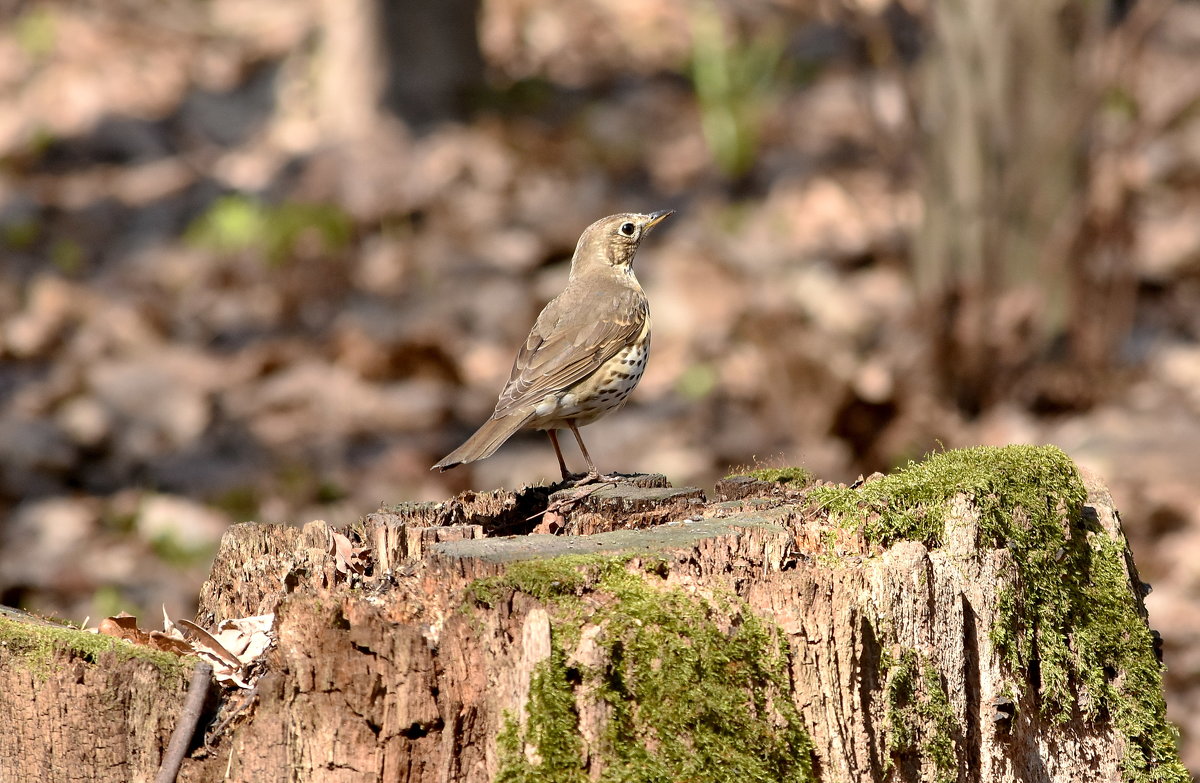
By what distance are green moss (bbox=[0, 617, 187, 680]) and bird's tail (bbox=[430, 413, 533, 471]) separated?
133cm

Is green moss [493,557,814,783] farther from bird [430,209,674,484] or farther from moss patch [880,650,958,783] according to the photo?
bird [430,209,674,484]

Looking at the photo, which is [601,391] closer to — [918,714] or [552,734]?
[918,714]

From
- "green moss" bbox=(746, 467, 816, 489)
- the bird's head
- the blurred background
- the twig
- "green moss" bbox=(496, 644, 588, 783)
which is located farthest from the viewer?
the blurred background

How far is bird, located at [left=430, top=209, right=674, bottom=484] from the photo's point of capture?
455 cm

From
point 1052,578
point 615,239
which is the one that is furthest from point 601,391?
point 1052,578

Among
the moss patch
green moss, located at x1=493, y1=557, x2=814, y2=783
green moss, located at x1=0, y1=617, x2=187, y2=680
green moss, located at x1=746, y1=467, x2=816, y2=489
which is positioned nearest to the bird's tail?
green moss, located at x1=746, y1=467, x2=816, y2=489

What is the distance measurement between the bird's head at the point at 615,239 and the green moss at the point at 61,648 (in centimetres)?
298

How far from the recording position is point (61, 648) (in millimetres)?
2672

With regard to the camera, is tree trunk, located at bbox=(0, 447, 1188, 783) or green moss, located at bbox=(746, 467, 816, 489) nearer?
tree trunk, located at bbox=(0, 447, 1188, 783)

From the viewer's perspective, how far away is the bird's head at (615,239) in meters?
5.35

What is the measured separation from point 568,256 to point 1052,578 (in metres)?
5.95

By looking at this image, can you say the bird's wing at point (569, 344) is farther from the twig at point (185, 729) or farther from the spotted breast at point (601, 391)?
the twig at point (185, 729)

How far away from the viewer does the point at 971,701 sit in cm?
277

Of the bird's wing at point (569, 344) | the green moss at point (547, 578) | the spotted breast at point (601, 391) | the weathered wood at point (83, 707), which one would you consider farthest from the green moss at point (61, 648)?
the spotted breast at point (601, 391)
